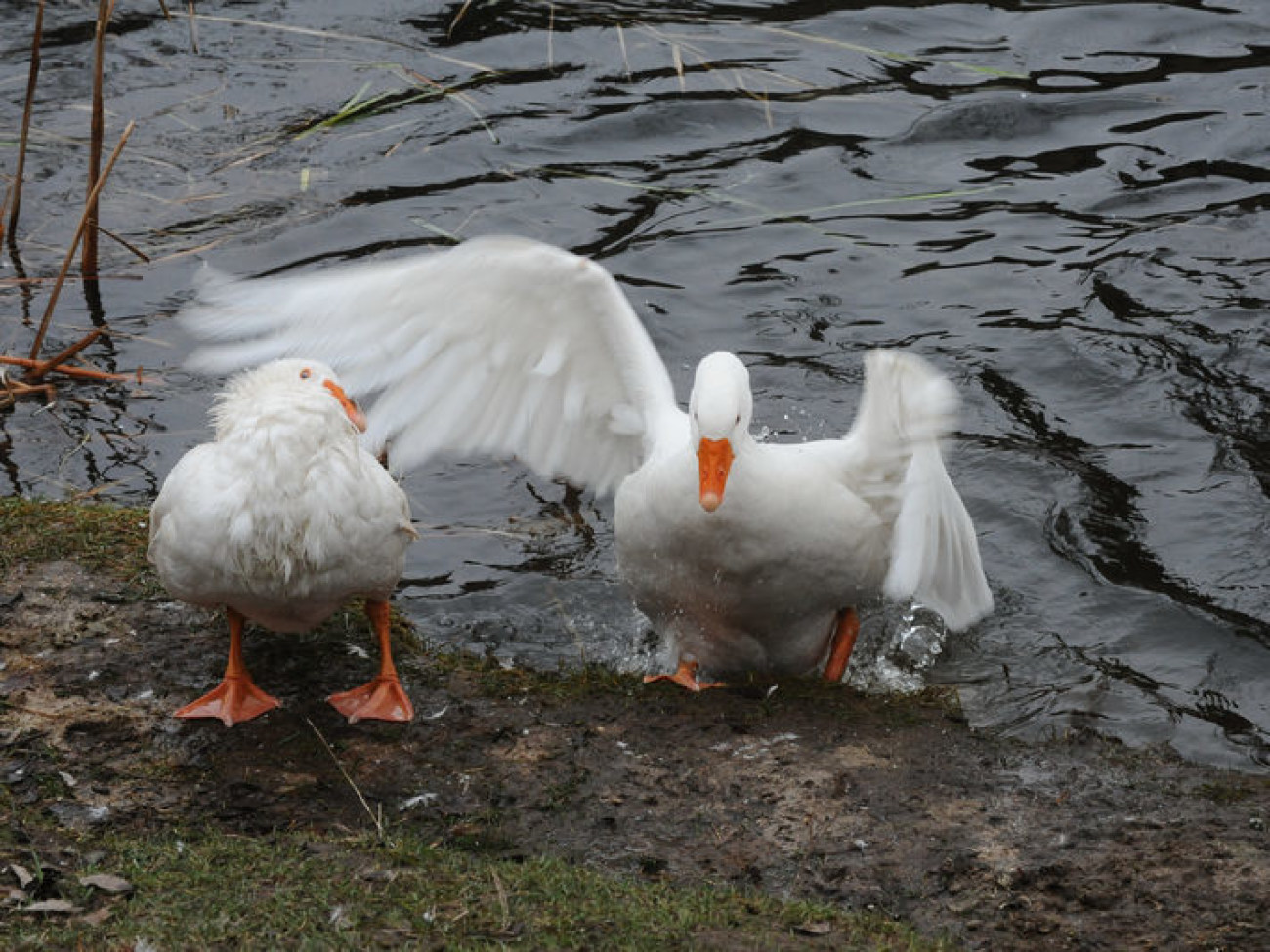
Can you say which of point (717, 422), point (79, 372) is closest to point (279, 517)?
point (717, 422)

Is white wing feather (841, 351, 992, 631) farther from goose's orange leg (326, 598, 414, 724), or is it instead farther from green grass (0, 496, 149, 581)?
green grass (0, 496, 149, 581)

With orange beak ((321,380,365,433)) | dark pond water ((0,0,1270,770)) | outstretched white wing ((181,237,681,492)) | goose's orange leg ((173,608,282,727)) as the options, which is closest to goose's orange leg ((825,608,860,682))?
dark pond water ((0,0,1270,770))

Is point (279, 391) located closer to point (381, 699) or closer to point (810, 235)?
point (381, 699)

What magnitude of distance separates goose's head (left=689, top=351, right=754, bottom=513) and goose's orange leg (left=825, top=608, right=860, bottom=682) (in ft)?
3.89

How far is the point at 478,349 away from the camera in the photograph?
21.6 ft

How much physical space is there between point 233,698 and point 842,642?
2451 mm

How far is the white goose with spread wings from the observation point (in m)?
5.46

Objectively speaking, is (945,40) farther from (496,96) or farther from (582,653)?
(582,653)

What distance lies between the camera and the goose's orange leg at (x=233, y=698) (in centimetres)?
509

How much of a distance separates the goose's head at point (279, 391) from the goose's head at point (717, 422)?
119 cm

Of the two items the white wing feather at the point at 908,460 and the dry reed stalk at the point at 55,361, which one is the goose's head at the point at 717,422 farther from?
the dry reed stalk at the point at 55,361

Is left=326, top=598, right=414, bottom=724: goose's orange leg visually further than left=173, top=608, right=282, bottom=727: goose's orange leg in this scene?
Yes

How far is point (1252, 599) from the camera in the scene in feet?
22.4

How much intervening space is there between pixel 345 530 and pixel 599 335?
182 cm
